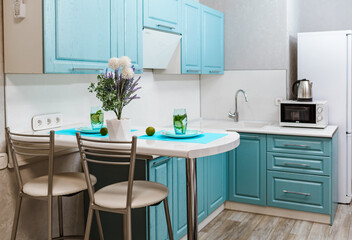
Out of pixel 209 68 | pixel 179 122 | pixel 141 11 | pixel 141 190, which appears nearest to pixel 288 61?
pixel 209 68

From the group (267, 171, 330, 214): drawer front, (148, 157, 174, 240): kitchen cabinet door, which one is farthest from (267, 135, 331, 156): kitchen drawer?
(148, 157, 174, 240): kitchen cabinet door

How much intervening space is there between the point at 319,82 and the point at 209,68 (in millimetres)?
1129

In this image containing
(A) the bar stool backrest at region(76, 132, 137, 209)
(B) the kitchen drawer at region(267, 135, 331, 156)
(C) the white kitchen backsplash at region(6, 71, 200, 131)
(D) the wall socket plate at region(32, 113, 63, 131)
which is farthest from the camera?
(B) the kitchen drawer at region(267, 135, 331, 156)

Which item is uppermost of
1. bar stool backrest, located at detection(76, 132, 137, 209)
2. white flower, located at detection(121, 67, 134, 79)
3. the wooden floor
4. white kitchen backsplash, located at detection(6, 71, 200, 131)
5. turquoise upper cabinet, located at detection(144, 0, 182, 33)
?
turquoise upper cabinet, located at detection(144, 0, 182, 33)

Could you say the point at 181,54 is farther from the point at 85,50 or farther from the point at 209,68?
the point at 85,50

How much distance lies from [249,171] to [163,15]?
1689 mm

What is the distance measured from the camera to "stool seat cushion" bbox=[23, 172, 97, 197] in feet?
6.97

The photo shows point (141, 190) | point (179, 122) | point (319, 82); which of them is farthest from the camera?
point (319, 82)

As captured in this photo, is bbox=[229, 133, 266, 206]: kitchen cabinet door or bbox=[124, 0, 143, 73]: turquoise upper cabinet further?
bbox=[229, 133, 266, 206]: kitchen cabinet door

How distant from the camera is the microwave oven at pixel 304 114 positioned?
3799 mm

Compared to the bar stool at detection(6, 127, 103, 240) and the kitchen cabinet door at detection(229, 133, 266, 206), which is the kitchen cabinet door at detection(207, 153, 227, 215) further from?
the bar stool at detection(6, 127, 103, 240)

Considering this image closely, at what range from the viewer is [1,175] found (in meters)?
2.30

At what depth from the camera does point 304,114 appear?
153 inches

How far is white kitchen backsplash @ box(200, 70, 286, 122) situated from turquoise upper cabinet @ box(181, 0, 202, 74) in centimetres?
65
